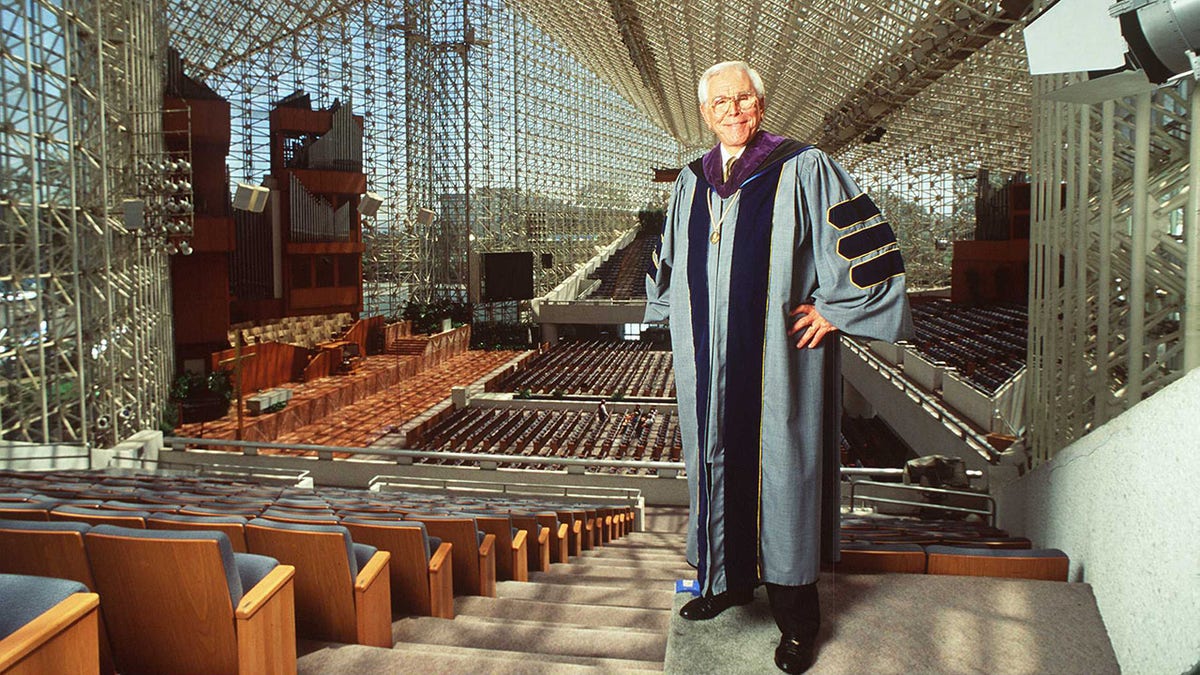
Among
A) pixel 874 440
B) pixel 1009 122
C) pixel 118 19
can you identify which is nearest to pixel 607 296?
pixel 1009 122

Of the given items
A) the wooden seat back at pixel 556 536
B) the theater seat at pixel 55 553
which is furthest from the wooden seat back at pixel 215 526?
the wooden seat back at pixel 556 536

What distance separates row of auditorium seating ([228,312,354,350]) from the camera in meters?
20.8

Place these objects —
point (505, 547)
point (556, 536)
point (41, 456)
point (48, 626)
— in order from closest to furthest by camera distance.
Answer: point (48, 626) → point (505, 547) → point (556, 536) → point (41, 456)

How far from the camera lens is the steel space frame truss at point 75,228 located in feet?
29.5

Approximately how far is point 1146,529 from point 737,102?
1.48 meters

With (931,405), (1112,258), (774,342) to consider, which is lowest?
(931,405)

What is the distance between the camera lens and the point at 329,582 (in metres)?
2.23

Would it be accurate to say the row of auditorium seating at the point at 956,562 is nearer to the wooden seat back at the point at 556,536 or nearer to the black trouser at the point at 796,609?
the black trouser at the point at 796,609

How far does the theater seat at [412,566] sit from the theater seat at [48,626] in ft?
4.20

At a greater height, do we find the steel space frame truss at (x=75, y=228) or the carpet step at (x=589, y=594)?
the steel space frame truss at (x=75, y=228)

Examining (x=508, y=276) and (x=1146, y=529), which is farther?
(x=508, y=276)

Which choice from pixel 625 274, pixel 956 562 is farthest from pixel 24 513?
pixel 625 274

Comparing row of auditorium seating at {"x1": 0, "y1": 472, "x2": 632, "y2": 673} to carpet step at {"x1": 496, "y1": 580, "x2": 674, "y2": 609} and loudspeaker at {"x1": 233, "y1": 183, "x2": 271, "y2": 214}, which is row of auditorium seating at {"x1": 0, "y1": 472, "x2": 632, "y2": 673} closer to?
carpet step at {"x1": 496, "y1": 580, "x2": 674, "y2": 609}

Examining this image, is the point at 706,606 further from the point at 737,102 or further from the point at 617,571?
the point at 617,571
